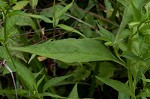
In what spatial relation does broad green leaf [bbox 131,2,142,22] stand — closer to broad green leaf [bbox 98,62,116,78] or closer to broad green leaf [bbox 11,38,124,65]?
broad green leaf [bbox 11,38,124,65]

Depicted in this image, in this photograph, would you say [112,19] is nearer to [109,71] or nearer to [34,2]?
[109,71]

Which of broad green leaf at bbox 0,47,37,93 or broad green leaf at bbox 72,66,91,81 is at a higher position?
broad green leaf at bbox 0,47,37,93

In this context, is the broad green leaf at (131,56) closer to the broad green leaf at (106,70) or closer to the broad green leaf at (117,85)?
the broad green leaf at (117,85)

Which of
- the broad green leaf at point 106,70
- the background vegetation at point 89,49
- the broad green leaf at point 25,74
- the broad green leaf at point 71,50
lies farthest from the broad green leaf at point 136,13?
the broad green leaf at point 106,70

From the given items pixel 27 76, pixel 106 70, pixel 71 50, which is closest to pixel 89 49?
pixel 71 50

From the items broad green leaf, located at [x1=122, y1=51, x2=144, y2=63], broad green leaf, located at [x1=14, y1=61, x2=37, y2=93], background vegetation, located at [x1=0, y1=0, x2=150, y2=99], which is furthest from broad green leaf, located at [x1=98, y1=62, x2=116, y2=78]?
broad green leaf, located at [x1=122, y1=51, x2=144, y2=63]

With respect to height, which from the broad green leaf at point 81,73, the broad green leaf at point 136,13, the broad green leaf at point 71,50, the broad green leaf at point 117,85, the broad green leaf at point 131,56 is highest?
the broad green leaf at point 136,13

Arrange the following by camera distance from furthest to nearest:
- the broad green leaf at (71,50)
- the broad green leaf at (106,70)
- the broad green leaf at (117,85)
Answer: the broad green leaf at (106,70) < the broad green leaf at (117,85) < the broad green leaf at (71,50)

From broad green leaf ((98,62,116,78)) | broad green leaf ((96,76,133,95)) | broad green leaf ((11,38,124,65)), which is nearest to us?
broad green leaf ((11,38,124,65))

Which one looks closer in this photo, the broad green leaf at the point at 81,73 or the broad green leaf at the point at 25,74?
the broad green leaf at the point at 25,74

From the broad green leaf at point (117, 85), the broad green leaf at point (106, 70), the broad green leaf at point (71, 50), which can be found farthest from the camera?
the broad green leaf at point (106, 70)
